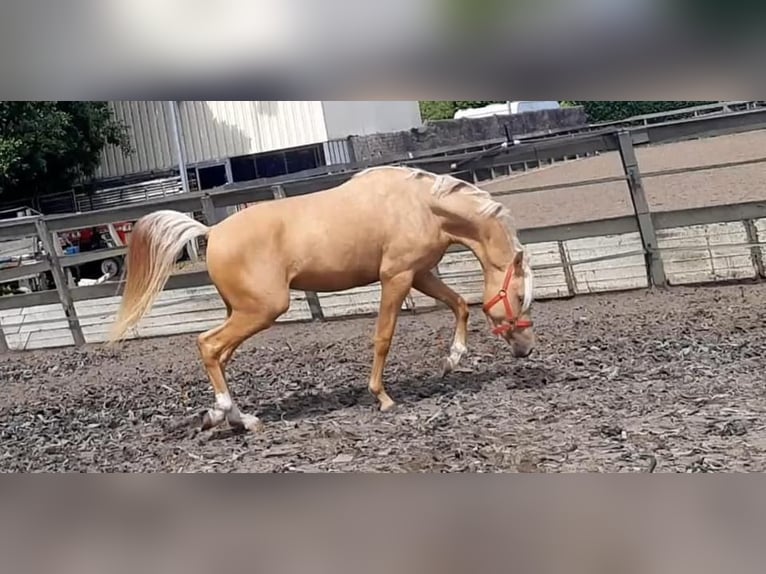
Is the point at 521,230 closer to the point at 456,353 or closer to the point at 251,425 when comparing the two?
the point at 456,353

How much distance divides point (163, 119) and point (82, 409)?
3.14 feet

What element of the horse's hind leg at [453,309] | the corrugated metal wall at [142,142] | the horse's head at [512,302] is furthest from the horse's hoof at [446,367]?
the corrugated metal wall at [142,142]

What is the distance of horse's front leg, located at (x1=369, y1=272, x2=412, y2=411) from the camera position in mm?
2404

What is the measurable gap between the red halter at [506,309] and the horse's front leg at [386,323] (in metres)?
0.23

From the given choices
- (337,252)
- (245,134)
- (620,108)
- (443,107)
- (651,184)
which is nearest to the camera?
(620,108)

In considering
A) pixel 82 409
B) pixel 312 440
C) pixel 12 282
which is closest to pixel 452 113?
pixel 312 440

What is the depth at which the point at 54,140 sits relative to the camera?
2.51m

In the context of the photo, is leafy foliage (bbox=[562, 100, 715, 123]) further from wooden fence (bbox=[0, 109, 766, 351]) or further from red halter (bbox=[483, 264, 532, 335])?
red halter (bbox=[483, 264, 532, 335])

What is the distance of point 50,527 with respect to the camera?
2.18 meters

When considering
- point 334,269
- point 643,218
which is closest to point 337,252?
point 334,269

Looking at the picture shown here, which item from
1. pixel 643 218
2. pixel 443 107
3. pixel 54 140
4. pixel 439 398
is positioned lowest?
pixel 439 398

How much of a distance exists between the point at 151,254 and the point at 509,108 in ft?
3.37

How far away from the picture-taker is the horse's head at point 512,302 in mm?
2400
